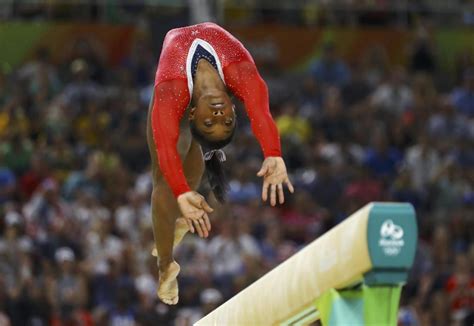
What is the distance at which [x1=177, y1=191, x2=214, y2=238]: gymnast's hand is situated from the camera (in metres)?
5.04

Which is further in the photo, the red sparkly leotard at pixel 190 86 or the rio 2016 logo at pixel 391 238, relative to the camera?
the red sparkly leotard at pixel 190 86

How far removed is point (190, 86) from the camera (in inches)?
218

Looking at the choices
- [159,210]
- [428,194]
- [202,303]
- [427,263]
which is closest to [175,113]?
[159,210]

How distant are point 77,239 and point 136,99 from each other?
2406mm

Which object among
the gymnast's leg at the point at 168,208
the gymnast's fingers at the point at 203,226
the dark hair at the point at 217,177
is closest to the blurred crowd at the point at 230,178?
the gymnast's leg at the point at 168,208

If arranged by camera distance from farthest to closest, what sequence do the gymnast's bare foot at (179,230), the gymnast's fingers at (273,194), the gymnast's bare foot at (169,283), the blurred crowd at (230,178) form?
1. the blurred crowd at (230,178)
2. the gymnast's bare foot at (179,230)
3. the gymnast's bare foot at (169,283)
4. the gymnast's fingers at (273,194)

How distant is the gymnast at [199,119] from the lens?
208 inches

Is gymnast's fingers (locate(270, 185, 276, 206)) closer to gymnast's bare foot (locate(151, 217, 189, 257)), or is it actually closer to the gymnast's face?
the gymnast's face

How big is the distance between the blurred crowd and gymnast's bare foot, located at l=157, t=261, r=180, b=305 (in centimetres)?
365

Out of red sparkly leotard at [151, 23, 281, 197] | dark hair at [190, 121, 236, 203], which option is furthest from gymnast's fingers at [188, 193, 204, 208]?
dark hair at [190, 121, 236, 203]

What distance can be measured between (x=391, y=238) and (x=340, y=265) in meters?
0.31

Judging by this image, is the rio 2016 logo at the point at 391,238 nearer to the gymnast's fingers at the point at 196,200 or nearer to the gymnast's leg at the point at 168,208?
the gymnast's fingers at the point at 196,200

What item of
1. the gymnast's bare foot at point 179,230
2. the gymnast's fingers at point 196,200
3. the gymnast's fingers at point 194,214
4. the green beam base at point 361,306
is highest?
the gymnast's fingers at point 196,200

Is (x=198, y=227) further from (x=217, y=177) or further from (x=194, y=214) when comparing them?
(x=217, y=177)
